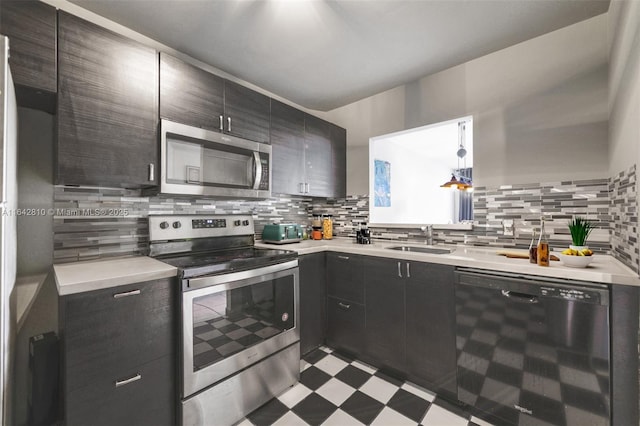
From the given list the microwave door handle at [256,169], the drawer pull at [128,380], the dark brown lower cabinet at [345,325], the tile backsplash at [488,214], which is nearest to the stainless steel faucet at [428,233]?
the tile backsplash at [488,214]

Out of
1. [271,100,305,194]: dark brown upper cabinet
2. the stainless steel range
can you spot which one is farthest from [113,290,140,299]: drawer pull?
[271,100,305,194]: dark brown upper cabinet

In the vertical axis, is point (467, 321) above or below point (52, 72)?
below

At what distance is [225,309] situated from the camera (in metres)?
1.56

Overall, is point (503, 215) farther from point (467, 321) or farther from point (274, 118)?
point (274, 118)

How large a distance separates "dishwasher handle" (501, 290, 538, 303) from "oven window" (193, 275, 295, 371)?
1344mm

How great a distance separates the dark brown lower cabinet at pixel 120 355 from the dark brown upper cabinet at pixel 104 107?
2.26ft

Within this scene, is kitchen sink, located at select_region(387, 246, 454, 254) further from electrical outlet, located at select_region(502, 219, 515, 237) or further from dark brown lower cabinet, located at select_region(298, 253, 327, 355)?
dark brown lower cabinet, located at select_region(298, 253, 327, 355)

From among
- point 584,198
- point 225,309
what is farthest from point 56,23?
point 584,198

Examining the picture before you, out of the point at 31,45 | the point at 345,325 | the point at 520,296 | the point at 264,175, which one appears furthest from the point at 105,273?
the point at 520,296

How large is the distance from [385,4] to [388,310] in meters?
2.04

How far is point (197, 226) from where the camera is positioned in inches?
81.0

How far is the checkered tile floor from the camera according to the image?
156cm

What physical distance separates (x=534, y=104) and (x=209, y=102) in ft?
7.79

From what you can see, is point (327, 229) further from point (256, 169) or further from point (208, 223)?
point (208, 223)
